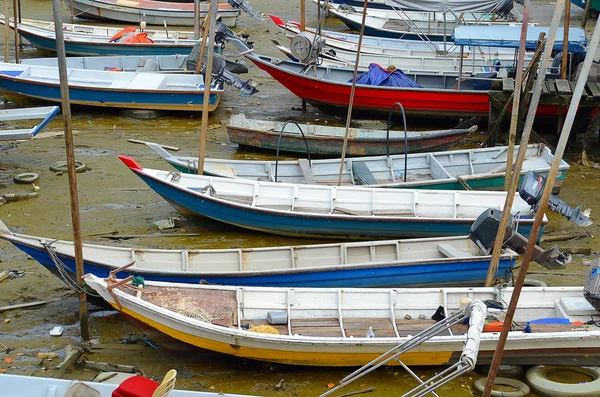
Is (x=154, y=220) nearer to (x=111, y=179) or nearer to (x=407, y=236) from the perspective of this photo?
(x=111, y=179)

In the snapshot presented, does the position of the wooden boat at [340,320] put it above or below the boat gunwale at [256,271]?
below

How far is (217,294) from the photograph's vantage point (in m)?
8.92

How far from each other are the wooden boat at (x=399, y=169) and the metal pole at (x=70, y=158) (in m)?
4.19

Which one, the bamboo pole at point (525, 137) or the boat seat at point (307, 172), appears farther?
the boat seat at point (307, 172)

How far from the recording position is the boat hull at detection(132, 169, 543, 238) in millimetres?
11672

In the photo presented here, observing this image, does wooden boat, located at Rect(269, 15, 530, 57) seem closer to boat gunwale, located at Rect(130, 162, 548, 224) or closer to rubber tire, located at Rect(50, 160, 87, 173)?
rubber tire, located at Rect(50, 160, 87, 173)

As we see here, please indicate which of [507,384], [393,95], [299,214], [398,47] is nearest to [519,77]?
[299,214]

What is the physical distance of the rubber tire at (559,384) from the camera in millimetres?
8180

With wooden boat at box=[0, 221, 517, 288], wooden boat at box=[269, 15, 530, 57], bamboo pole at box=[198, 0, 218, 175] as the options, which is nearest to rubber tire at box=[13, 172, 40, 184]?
bamboo pole at box=[198, 0, 218, 175]

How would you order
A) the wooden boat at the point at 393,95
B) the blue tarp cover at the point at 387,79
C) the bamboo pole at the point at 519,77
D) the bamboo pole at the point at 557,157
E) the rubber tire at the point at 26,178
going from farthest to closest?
the blue tarp cover at the point at 387,79 → the wooden boat at the point at 393,95 → the rubber tire at the point at 26,178 → the bamboo pole at the point at 519,77 → the bamboo pole at the point at 557,157

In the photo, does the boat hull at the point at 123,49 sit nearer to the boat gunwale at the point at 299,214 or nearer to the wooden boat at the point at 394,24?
the wooden boat at the point at 394,24

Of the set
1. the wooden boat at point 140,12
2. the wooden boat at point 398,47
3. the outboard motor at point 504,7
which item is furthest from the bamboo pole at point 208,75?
the wooden boat at point 140,12

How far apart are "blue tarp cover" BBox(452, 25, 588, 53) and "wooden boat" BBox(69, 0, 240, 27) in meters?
12.4

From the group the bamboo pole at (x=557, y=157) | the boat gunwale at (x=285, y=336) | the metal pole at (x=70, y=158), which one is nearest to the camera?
the bamboo pole at (x=557, y=157)
